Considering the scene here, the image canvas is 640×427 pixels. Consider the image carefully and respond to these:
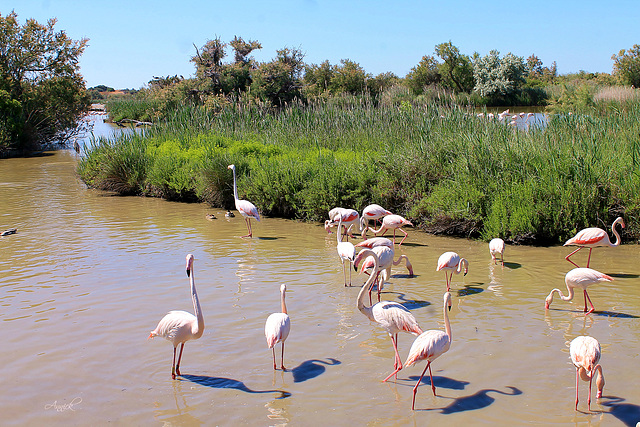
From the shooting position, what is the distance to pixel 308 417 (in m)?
4.54

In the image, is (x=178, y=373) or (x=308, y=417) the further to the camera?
(x=178, y=373)

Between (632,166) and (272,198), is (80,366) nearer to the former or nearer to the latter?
(272,198)

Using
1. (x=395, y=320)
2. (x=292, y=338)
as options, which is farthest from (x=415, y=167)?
(x=395, y=320)

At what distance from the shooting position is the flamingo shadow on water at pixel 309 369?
519 cm

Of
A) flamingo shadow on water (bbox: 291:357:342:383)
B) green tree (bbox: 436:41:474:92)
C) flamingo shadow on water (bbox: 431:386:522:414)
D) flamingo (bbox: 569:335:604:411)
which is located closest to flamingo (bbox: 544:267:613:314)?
flamingo (bbox: 569:335:604:411)

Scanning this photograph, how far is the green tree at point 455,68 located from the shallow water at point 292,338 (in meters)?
40.2

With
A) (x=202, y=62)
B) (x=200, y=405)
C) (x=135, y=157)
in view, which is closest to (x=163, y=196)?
(x=135, y=157)

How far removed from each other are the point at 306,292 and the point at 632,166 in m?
6.47

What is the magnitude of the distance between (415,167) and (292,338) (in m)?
6.29

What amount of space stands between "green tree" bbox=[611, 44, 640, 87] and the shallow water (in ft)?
127

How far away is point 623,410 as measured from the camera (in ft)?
14.5

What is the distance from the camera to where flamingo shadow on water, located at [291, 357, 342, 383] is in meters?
5.19
